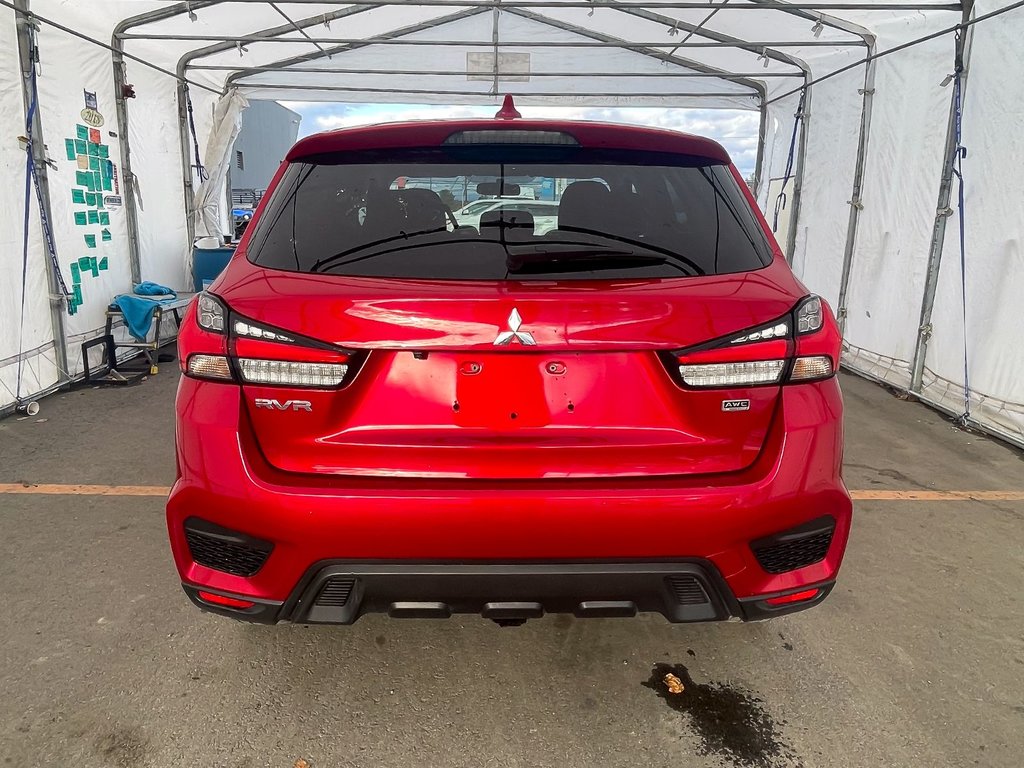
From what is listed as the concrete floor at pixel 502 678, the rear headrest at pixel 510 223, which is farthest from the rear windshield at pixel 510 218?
the concrete floor at pixel 502 678

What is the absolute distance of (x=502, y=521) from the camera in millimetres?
1590

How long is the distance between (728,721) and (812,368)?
3.49 feet

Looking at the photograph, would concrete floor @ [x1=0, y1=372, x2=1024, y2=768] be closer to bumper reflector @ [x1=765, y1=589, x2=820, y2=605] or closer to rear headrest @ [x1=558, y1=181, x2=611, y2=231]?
bumper reflector @ [x1=765, y1=589, x2=820, y2=605]

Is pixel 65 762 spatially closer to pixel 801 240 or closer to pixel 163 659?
pixel 163 659

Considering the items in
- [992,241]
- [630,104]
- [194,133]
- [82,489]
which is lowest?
[82,489]

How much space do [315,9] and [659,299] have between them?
809 cm

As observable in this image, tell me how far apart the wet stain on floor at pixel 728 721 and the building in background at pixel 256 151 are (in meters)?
20.4

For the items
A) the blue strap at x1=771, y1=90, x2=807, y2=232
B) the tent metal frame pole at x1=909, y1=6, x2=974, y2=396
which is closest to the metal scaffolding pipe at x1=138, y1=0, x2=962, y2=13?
the tent metal frame pole at x1=909, y1=6, x2=974, y2=396

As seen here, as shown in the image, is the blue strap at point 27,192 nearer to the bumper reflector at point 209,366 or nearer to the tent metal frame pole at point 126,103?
the tent metal frame pole at point 126,103

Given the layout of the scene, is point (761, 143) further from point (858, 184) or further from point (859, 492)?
point (859, 492)

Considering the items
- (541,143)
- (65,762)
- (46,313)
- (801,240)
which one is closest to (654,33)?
(801,240)

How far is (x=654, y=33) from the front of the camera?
342 inches

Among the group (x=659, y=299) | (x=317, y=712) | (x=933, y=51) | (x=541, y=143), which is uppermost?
(x=933, y=51)

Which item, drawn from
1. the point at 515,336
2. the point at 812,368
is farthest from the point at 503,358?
the point at 812,368
